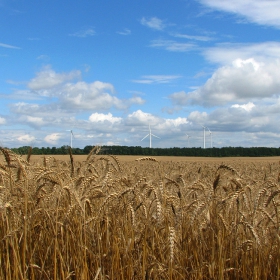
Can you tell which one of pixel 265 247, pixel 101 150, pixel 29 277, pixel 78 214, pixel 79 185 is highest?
pixel 101 150

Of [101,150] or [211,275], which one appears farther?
[101,150]

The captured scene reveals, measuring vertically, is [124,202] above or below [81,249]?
above

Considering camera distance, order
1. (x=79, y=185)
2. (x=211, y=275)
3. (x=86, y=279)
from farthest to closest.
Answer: (x=79, y=185), (x=211, y=275), (x=86, y=279)

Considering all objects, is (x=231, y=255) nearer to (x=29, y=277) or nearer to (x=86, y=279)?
(x=86, y=279)

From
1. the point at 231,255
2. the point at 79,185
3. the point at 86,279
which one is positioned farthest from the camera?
the point at 79,185

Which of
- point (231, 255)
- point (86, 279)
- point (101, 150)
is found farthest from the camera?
point (101, 150)

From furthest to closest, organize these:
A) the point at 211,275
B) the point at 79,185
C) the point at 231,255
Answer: the point at 79,185, the point at 231,255, the point at 211,275

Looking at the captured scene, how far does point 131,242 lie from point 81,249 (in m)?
0.50

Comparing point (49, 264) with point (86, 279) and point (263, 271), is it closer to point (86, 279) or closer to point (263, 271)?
point (86, 279)

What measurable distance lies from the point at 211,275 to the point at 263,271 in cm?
59

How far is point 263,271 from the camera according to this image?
400cm

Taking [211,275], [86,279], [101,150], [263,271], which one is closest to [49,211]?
[86,279]

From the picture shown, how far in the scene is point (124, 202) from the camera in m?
4.17

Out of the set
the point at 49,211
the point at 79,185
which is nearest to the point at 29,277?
the point at 49,211
